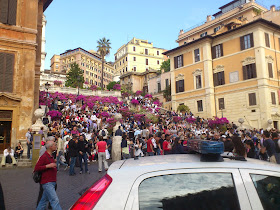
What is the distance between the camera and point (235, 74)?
102 feet

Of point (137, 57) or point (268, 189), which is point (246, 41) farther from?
point (137, 57)

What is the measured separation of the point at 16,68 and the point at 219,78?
26.4 metres

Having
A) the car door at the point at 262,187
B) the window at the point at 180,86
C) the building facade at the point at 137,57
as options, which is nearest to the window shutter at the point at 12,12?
the car door at the point at 262,187

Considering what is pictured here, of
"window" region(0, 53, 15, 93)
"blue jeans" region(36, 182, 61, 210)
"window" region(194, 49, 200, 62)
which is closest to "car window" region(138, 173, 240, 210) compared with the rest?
"blue jeans" region(36, 182, 61, 210)

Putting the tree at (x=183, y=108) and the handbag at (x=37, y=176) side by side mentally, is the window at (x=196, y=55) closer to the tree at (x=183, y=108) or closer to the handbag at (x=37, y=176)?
the tree at (x=183, y=108)

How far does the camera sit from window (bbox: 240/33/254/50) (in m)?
29.3

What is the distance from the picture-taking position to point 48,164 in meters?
4.67

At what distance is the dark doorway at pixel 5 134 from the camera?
15594 millimetres

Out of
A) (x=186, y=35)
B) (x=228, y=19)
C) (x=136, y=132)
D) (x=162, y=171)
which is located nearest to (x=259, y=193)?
(x=162, y=171)

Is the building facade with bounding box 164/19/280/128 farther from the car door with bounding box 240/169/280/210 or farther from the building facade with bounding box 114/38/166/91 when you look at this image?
the building facade with bounding box 114/38/166/91

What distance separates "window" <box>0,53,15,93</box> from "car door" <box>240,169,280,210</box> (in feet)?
57.7

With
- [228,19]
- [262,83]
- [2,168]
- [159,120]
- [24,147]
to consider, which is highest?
[228,19]

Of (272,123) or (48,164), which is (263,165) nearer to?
(48,164)

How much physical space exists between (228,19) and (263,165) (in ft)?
145
